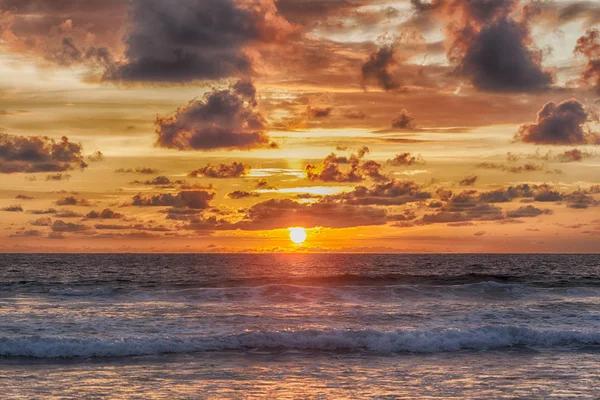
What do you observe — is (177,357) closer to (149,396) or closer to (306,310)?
(149,396)

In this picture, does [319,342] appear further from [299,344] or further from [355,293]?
[355,293]

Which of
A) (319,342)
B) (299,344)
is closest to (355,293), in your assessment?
(319,342)

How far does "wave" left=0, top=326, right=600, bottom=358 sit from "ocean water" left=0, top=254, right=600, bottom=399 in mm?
69

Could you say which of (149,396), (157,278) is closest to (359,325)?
(149,396)

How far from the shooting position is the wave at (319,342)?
30.1m

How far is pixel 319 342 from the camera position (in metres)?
32.1

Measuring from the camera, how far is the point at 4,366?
27.5 meters

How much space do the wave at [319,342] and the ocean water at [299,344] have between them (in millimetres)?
69

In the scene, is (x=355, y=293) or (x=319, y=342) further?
(x=355, y=293)

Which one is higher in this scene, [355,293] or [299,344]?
[355,293]

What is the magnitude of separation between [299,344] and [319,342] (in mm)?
1013

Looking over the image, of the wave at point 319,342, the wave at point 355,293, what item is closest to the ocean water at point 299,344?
the wave at point 319,342

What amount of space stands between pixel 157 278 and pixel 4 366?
5571 cm

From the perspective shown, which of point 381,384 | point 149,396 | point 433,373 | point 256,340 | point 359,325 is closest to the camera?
point 149,396
